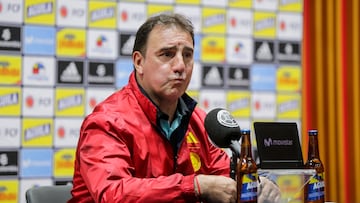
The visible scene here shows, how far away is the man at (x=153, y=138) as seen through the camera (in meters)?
1.54

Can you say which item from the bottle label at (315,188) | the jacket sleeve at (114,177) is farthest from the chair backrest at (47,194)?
the bottle label at (315,188)

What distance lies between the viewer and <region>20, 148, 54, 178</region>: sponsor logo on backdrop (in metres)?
3.47

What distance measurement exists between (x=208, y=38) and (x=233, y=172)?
8.49 ft

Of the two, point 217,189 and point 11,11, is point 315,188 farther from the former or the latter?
point 11,11

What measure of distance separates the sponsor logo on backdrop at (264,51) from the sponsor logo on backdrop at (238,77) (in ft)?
0.43

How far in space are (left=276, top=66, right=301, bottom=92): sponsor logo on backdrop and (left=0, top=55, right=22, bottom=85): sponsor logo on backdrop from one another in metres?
1.81

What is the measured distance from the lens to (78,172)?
1.85 m

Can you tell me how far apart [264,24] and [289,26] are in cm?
20

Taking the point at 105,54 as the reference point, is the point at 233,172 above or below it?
below

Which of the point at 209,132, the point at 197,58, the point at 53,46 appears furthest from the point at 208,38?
the point at 209,132

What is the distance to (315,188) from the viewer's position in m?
1.54

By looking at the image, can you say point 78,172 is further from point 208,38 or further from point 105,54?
point 208,38

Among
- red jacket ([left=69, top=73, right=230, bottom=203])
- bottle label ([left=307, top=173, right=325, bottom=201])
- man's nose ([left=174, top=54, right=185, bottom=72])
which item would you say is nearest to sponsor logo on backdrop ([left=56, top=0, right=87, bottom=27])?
red jacket ([left=69, top=73, right=230, bottom=203])

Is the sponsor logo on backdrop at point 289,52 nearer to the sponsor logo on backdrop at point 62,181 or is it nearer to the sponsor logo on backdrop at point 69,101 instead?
the sponsor logo on backdrop at point 69,101
